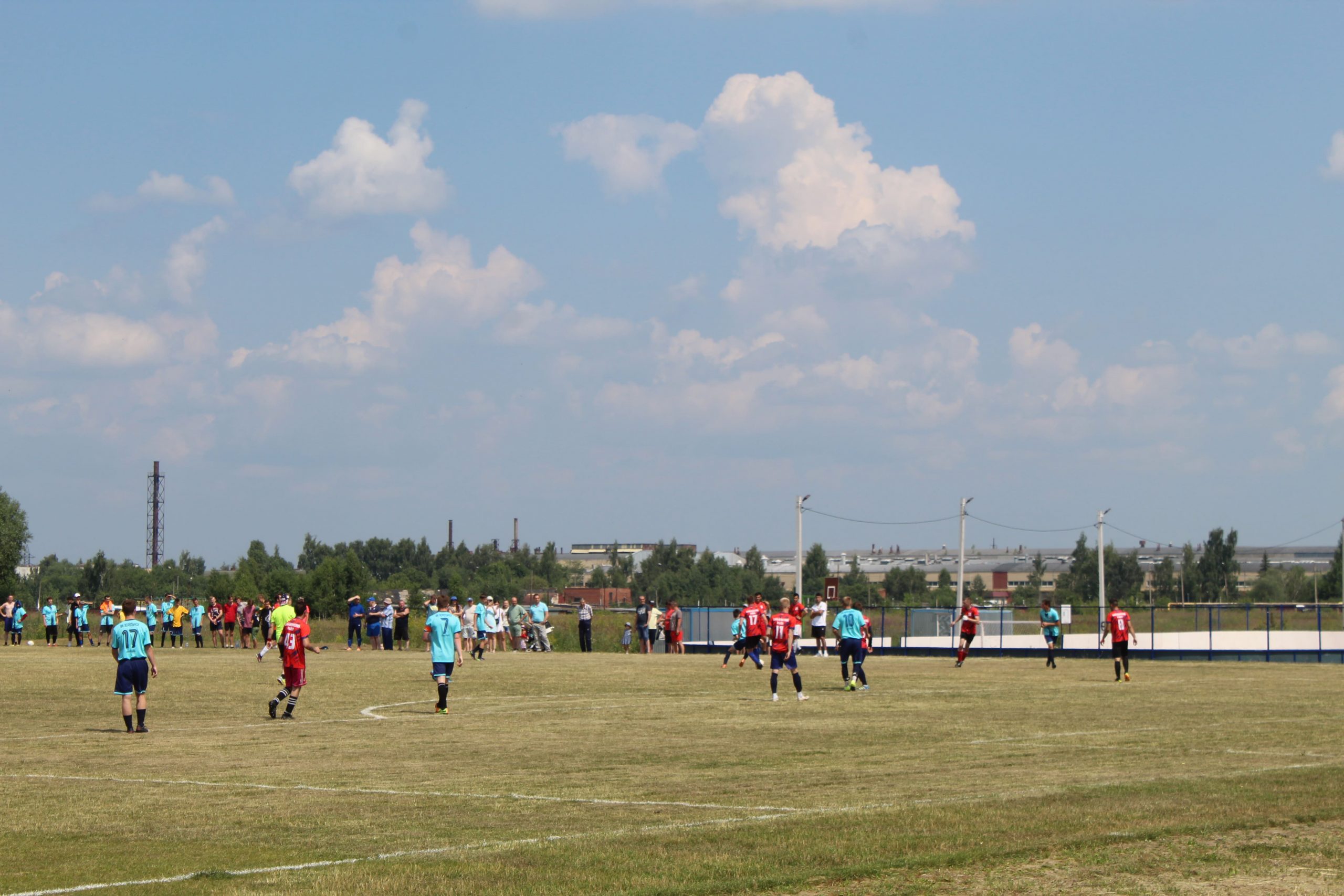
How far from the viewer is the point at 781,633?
2645cm

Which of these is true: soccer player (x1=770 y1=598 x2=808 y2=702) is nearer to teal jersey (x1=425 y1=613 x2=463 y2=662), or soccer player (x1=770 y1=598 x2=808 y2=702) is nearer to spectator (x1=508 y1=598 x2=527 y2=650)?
teal jersey (x1=425 y1=613 x2=463 y2=662)

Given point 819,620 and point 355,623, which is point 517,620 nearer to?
point 355,623

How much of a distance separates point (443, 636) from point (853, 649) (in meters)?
8.38

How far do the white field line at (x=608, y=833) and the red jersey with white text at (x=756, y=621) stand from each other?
67.0 feet

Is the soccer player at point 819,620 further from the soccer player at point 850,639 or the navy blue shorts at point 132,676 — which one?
the navy blue shorts at point 132,676

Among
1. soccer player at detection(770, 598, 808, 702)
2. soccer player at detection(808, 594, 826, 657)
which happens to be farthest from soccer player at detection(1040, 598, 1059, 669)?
soccer player at detection(770, 598, 808, 702)

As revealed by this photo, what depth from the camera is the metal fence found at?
50.5m

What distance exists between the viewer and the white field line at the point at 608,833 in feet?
30.8

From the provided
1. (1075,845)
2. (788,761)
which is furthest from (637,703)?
(1075,845)

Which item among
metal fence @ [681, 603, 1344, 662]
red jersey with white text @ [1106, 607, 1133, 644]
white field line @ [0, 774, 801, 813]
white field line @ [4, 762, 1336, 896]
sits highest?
red jersey with white text @ [1106, 607, 1133, 644]

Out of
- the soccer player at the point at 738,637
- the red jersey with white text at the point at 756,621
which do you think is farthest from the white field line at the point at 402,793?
the soccer player at the point at 738,637

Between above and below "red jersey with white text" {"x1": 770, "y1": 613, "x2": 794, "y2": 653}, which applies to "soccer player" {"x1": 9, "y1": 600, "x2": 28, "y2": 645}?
below

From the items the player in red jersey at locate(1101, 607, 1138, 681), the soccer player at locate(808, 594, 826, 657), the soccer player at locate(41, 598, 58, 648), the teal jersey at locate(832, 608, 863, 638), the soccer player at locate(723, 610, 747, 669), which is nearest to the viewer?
the teal jersey at locate(832, 608, 863, 638)

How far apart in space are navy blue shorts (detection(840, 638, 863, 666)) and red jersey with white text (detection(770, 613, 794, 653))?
1.88 meters
